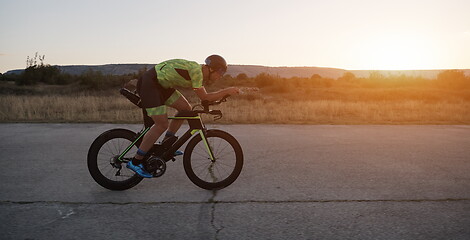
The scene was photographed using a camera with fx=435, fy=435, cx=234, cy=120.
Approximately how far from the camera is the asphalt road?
385 centimetres

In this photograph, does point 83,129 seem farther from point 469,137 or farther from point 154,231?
point 469,137

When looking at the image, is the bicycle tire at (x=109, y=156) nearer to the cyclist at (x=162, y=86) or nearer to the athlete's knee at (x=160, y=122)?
the cyclist at (x=162, y=86)

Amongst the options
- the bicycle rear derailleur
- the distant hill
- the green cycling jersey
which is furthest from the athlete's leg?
the distant hill

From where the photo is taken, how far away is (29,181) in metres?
5.55

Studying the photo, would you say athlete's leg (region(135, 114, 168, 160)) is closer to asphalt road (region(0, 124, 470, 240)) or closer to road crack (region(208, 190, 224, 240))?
asphalt road (region(0, 124, 470, 240))

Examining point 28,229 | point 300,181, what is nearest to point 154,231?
point 28,229

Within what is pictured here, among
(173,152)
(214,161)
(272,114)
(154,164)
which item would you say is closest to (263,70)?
(272,114)

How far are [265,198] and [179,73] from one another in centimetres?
168

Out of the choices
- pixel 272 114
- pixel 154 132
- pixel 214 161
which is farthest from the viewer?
pixel 272 114

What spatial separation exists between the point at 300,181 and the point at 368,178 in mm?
959

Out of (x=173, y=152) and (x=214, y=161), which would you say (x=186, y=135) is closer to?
(x=173, y=152)

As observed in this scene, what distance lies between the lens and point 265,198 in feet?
15.8

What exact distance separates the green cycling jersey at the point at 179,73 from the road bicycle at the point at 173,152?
0.36 m

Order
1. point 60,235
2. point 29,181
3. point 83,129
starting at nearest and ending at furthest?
Answer: 1. point 60,235
2. point 29,181
3. point 83,129
